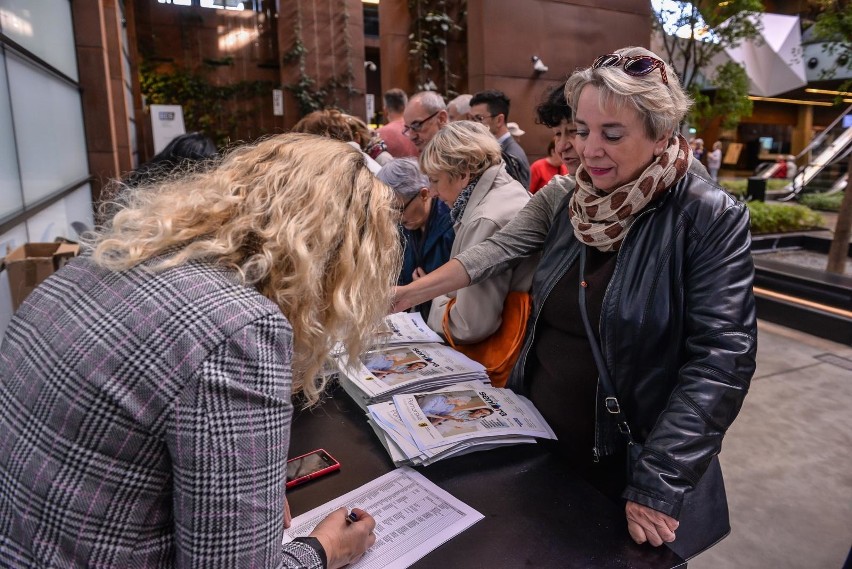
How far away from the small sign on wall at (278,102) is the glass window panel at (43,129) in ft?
16.5

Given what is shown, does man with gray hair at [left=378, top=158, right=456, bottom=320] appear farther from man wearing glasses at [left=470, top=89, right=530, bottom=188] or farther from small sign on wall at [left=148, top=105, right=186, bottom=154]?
small sign on wall at [left=148, top=105, right=186, bottom=154]

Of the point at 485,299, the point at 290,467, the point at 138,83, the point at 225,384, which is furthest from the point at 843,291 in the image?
the point at 138,83

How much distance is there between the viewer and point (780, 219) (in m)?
7.86

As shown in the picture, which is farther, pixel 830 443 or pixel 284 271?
pixel 830 443

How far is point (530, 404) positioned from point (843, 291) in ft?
14.1

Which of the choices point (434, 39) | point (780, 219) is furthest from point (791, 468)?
point (434, 39)

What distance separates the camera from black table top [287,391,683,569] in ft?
3.17

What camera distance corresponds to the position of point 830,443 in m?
2.91

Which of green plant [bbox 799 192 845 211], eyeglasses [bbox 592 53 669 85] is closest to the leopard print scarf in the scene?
eyeglasses [bbox 592 53 669 85]

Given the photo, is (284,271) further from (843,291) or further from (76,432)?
(843,291)

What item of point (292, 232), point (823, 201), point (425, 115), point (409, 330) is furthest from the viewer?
point (823, 201)

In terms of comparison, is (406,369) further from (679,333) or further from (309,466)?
(679,333)

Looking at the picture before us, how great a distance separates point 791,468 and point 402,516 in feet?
8.02

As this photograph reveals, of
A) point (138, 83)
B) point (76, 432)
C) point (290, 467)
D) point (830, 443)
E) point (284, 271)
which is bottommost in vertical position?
point (830, 443)
